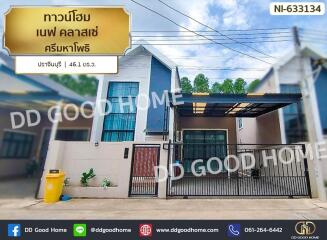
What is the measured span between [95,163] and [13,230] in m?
4.14

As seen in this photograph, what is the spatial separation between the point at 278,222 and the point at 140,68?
10.2 metres

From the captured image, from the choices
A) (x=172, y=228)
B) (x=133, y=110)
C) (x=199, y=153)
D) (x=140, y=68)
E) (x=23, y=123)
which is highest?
(x=140, y=68)

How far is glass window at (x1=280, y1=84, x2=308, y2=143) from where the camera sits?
9406mm

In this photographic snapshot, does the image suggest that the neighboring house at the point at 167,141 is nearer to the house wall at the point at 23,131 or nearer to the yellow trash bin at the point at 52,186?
the yellow trash bin at the point at 52,186

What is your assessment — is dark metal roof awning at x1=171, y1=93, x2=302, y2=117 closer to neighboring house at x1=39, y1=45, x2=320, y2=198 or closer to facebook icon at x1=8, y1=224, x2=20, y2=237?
neighboring house at x1=39, y1=45, x2=320, y2=198

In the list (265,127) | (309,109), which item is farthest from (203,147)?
(309,109)

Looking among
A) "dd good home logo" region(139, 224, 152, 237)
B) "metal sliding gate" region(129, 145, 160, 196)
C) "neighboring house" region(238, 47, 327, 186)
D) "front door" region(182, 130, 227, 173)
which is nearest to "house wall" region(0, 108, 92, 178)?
"metal sliding gate" region(129, 145, 160, 196)

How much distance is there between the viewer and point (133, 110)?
1184 centimetres

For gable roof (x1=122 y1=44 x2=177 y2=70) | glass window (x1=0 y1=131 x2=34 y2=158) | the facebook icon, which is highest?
gable roof (x1=122 y1=44 x2=177 y2=70)

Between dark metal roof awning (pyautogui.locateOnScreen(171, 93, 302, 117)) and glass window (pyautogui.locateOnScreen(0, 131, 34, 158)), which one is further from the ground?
dark metal roof awning (pyautogui.locateOnScreen(171, 93, 302, 117))

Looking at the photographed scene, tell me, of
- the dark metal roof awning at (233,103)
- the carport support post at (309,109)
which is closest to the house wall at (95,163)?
the dark metal roof awning at (233,103)

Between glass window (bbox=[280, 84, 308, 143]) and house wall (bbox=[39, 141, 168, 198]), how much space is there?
6.06 metres

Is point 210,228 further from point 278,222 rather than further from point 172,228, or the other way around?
point 278,222

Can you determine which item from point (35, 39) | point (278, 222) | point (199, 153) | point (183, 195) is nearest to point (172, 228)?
point (278, 222)
